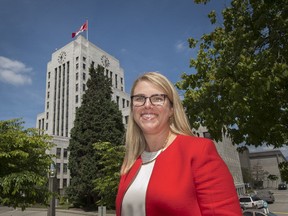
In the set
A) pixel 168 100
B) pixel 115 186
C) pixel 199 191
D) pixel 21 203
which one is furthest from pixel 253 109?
pixel 21 203

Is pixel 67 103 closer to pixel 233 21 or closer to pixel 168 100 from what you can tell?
pixel 233 21

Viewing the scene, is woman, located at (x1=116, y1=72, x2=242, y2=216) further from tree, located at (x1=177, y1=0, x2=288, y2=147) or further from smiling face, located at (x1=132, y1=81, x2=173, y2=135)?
tree, located at (x1=177, y1=0, x2=288, y2=147)

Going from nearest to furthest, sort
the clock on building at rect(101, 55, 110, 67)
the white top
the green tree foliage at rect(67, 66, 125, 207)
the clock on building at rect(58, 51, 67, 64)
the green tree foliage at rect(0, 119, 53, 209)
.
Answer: the white top → the green tree foliage at rect(0, 119, 53, 209) → the green tree foliage at rect(67, 66, 125, 207) → the clock on building at rect(58, 51, 67, 64) → the clock on building at rect(101, 55, 110, 67)

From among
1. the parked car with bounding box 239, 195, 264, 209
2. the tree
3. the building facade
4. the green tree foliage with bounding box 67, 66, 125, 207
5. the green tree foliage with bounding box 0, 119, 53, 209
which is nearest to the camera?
the tree

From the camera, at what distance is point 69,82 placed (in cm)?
7800

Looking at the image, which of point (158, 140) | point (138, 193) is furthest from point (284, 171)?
point (138, 193)

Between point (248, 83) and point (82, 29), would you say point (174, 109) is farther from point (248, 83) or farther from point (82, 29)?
point (82, 29)

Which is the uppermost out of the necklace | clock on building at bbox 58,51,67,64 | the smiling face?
clock on building at bbox 58,51,67,64

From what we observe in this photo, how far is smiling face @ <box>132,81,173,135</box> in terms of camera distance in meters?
2.00

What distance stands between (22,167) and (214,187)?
492 inches


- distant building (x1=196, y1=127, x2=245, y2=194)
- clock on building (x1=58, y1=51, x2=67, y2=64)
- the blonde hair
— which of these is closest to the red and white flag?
clock on building (x1=58, y1=51, x2=67, y2=64)

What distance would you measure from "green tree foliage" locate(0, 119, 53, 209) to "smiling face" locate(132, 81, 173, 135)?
1071 cm

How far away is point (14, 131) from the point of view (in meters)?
12.6

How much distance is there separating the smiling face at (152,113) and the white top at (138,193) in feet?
0.63
